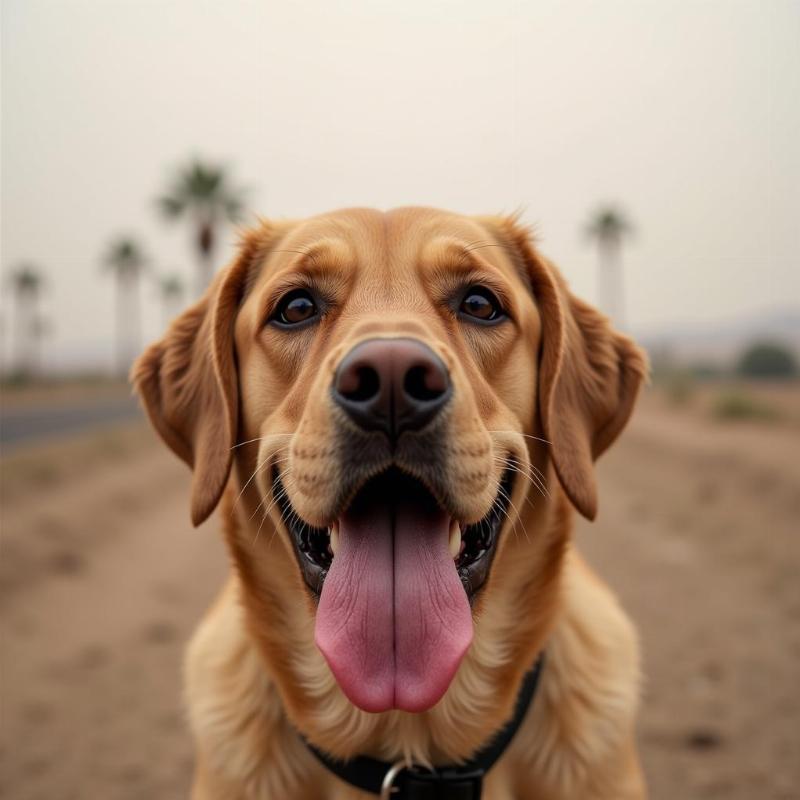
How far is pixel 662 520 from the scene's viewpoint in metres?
8.95

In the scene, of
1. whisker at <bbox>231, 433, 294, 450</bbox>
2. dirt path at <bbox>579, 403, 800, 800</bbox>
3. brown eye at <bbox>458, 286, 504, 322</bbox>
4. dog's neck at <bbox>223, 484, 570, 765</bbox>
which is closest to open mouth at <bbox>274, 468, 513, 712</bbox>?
dog's neck at <bbox>223, 484, 570, 765</bbox>

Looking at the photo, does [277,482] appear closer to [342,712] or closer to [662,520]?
[342,712]

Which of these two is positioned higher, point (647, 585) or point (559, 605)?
point (559, 605)

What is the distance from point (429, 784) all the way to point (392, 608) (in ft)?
2.10

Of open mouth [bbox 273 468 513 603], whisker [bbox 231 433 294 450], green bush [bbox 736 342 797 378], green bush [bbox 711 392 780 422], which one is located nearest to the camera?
open mouth [bbox 273 468 513 603]

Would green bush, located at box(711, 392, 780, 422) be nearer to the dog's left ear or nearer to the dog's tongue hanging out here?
the dog's left ear

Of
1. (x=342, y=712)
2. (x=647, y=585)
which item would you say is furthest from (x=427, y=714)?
(x=647, y=585)

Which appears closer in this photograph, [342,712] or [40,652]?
[342,712]

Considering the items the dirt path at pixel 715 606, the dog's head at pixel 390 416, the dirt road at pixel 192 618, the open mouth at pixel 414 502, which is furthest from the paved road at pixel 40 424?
the open mouth at pixel 414 502

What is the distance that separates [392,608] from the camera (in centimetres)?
216

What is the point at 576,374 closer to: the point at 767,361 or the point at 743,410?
the point at 743,410

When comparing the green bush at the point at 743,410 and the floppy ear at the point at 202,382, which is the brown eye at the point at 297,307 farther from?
the green bush at the point at 743,410

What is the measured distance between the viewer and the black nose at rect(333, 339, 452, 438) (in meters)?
1.90

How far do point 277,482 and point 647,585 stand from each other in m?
5.22
